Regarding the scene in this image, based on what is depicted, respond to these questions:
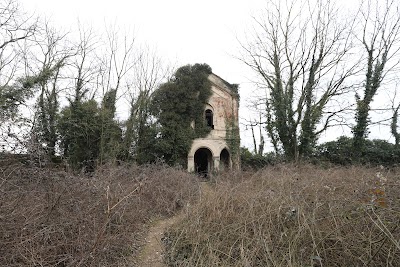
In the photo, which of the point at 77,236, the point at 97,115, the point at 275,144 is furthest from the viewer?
the point at 275,144

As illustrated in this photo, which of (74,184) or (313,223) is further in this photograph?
(74,184)

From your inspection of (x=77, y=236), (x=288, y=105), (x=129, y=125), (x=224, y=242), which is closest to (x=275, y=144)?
(x=288, y=105)

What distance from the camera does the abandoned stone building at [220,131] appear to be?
1738cm

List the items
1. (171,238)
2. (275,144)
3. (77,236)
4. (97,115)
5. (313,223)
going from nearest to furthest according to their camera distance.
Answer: (313,223) → (77,236) → (171,238) → (97,115) → (275,144)

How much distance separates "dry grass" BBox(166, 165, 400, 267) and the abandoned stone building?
11.8 meters

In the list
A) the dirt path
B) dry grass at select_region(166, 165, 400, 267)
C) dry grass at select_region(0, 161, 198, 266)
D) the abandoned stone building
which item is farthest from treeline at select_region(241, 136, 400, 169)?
dry grass at select_region(0, 161, 198, 266)

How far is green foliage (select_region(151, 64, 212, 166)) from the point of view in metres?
16.3

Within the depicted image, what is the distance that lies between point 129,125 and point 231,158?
7747 millimetres

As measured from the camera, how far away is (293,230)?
3.41m

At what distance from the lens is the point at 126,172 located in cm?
851

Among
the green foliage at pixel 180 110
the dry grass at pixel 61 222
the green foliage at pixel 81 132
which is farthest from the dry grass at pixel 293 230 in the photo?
the green foliage at pixel 81 132

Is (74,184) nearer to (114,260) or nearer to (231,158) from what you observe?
(114,260)

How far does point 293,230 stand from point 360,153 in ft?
48.5

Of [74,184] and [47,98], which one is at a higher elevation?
[47,98]
